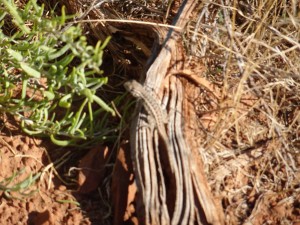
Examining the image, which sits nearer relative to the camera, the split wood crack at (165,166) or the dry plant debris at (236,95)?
the split wood crack at (165,166)

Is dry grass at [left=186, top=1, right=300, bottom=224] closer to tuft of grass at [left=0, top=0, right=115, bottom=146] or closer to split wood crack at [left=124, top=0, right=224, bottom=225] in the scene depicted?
split wood crack at [left=124, top=0, right=224, bottom=225]

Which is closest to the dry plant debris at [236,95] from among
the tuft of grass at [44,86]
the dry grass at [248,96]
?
the dry grass at [248,96]

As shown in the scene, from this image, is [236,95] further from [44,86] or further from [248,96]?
[44,86]

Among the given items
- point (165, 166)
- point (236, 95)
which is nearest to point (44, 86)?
point (165, 166)

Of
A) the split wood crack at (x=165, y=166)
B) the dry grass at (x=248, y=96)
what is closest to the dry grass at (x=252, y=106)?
the dry grass at (x=248, y=96)

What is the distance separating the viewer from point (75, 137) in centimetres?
196

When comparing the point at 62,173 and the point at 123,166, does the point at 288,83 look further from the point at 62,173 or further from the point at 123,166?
the point at 62,173

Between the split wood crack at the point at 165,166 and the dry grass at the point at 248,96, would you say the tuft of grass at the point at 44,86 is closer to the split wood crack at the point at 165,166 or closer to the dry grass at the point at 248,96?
the split wood crack at the point at 165,166

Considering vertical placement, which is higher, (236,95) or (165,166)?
(236,95)

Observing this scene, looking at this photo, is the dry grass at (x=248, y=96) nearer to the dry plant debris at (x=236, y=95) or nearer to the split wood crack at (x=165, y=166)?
the dry plant debris at (x=236, y=95)

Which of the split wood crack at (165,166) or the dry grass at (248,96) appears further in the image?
the dry grass at (248,96)

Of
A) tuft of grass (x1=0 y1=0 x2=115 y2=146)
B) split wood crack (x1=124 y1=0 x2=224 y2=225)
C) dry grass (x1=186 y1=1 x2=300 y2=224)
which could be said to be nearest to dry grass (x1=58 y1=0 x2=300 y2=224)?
dry grass (x1=186 y1=1 x2=300 y2=224)

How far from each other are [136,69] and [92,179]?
21.1 inches

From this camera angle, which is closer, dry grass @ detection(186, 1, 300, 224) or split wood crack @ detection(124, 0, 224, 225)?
split wood crack @ detection(124, 0, 224, 225)
